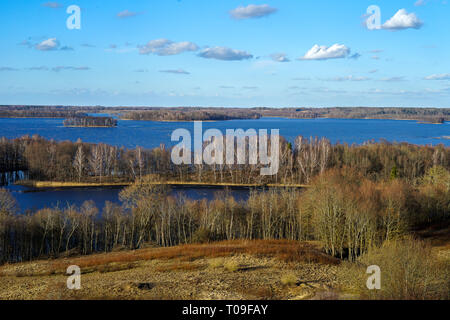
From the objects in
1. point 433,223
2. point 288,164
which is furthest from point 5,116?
point 433,223

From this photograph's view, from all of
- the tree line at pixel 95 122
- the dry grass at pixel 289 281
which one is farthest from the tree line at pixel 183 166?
the tree line at pixel 95 122

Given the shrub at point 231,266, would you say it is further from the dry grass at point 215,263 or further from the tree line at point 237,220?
the tree line at point 237,220

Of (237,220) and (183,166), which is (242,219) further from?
(183,166)

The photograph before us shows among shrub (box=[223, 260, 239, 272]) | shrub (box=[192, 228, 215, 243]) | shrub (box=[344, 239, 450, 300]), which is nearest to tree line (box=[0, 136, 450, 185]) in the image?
shrub (box=[192, 228, 215, 243])

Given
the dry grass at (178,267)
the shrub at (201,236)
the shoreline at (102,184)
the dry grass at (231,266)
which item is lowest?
the shrub at (201,236)

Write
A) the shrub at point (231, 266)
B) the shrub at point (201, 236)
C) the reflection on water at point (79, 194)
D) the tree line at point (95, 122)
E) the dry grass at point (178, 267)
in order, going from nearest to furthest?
the shrub at point (231, 266), the dry grass at point (178, 267), the shrub at point (201, 236), the reflection on water at point (79, 194), the tree line at point (95, 122)

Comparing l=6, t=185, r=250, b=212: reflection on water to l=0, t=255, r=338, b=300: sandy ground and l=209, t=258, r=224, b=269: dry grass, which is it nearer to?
l=209, t=258, r=224, b=269: dry grass

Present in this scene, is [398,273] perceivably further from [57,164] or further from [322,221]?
[57,164]
